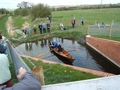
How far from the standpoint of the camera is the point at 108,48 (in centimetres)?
1318

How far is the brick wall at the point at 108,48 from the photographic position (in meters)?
11.7

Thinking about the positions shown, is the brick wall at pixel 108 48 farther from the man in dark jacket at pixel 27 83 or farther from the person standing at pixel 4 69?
the man in dark jacket at pixel 27 83

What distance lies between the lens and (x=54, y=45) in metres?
15.2

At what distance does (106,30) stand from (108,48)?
3.76 m

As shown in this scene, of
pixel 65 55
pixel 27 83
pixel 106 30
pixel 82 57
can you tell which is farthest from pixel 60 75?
pixel 106 30

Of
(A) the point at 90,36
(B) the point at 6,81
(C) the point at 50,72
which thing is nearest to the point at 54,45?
(A) the point at 90,36

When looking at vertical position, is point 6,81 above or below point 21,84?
below

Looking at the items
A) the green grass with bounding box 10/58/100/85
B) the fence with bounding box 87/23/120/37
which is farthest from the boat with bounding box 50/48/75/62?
the fence with bounding box 87/23/120/37

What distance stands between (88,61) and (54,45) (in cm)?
407

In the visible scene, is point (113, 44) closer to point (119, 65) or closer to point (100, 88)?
point (119, 65)

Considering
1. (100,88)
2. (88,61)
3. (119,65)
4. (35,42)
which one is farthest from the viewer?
(35,42)

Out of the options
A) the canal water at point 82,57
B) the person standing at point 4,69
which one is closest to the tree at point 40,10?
A: the canal water at point 82,57

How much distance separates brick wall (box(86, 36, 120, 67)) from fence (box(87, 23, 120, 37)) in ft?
4.10

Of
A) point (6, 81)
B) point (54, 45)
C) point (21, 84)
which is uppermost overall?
point (21, 84)
